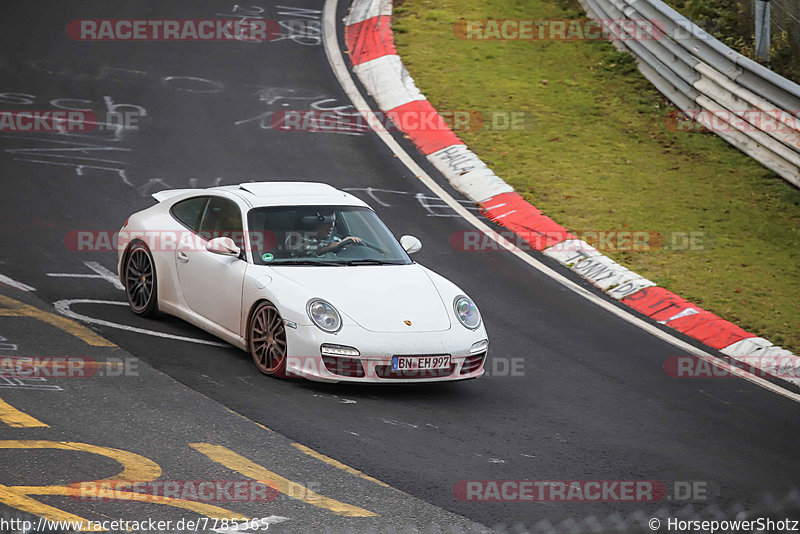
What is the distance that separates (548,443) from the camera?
24.5ft

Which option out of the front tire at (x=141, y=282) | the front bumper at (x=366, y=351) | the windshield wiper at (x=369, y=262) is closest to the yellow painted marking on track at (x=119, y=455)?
the front bumper at (x=366, y=351)

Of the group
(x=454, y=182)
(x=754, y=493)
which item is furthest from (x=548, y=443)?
(x=454, y=182)

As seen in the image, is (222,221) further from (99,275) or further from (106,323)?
(99,275)

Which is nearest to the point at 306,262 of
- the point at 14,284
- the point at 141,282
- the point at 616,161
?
the point at 141,282

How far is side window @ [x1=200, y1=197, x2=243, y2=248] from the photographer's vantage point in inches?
359

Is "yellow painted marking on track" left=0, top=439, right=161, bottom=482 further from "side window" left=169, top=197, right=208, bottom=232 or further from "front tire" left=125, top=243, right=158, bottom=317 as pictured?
"side window" left=169, top=197, right=208, bottom=232

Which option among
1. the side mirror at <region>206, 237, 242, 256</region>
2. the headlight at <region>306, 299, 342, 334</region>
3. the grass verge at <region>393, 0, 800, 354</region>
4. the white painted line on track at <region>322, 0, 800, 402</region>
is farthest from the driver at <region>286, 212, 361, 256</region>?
the grass verge at <region>393, 0, 800, 354</region>

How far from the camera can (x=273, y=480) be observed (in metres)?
6.33

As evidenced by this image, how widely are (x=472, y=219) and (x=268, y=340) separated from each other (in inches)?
220

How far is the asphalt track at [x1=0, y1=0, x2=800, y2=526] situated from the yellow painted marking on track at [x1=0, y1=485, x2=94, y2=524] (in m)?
1.86

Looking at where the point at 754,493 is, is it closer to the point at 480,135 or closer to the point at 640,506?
the point at 640,506

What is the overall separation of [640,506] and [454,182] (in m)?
8.75

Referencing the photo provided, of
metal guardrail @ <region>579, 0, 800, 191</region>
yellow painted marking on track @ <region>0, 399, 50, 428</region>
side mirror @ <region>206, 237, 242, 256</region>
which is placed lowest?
yellow painted marking on track @ <region>0, 399, 50, 428</region>

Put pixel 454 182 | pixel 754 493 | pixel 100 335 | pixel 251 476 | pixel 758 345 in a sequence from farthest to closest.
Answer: pixel 454 182 < pixel 758 345 < pixel 100 335 < pixel 754 493 < pixel 251 476
